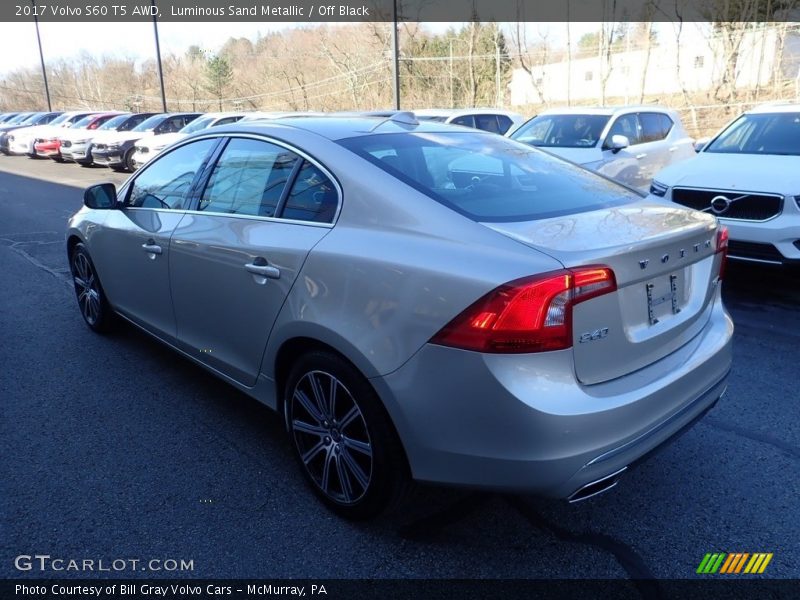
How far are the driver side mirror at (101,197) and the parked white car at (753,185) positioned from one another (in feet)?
14.2

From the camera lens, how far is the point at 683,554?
2467 mm

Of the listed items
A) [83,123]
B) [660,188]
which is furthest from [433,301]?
[83,123]

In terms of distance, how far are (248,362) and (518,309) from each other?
1571mm

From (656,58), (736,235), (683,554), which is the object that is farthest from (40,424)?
(656,58)

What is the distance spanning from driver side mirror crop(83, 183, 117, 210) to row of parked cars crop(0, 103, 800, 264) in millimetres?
1066

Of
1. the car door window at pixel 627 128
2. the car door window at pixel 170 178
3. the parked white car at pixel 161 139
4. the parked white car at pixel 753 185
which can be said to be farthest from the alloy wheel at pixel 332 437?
the parked white car at pixel 161 139

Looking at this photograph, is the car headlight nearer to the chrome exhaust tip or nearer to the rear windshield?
the rear windshield

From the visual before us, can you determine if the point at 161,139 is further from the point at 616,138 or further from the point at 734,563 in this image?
the point at 734,563

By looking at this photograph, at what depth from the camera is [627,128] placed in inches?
378

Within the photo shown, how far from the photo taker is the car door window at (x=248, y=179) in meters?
2.99

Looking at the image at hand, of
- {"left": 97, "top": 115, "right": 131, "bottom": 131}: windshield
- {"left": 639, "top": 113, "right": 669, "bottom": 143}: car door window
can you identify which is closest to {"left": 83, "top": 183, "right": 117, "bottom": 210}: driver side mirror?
{"left": 639, "top": 113, "right": 669, "bottom": 143}: car door window

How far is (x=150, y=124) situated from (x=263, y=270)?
1889 centimetres

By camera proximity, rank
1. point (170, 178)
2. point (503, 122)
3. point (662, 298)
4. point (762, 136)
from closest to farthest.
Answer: point (662, 298) < point (170, 178) < point (762, 136) < point (503, 122)

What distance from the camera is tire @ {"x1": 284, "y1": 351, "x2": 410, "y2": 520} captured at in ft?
7.88
